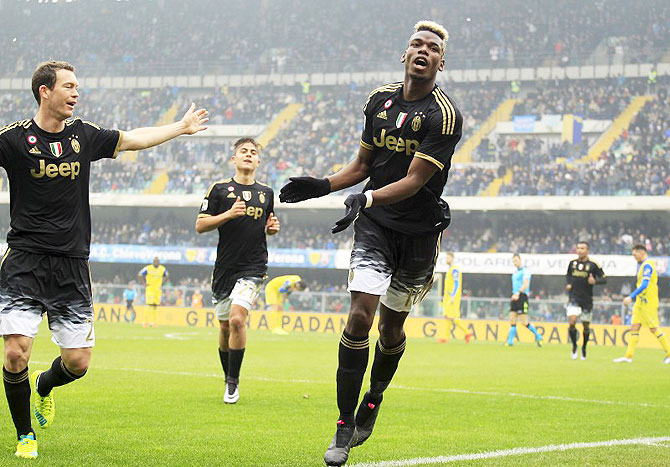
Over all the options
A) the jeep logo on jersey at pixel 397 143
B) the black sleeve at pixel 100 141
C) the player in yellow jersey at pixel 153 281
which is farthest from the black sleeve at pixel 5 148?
the player in yellow jersey at pixel 153 281

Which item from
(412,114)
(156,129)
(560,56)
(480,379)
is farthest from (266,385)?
(560,56)

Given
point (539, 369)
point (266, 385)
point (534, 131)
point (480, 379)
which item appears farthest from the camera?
point (534, 131)

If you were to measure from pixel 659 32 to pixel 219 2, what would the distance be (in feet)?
74.3

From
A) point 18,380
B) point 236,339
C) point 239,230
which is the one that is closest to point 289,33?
point 239,230

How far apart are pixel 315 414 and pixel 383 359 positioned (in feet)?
7.91

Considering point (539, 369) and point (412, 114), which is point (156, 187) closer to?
point (539, 369)

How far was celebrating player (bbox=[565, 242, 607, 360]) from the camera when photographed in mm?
19828

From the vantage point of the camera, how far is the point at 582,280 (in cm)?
2019

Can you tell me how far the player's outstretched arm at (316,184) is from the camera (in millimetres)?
5559

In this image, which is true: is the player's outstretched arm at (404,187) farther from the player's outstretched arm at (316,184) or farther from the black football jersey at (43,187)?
the black football jersey at (43,187)

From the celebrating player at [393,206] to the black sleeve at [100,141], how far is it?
Result: 1.43 m

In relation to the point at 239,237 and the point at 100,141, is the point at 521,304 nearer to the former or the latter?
the point at 239,237

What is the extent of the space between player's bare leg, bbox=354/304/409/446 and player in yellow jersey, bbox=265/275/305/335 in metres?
21.5

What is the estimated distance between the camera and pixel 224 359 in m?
10.3
